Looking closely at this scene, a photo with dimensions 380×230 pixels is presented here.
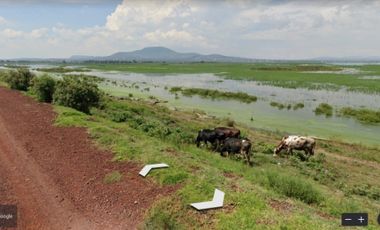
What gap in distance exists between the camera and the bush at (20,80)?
3338 cm

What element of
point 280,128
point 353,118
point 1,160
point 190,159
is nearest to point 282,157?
point 190,159

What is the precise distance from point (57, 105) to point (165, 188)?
15845 millimetres

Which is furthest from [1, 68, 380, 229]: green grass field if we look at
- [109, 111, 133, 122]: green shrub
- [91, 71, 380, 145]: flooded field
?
[91, 71, 380, 145]: flooded field

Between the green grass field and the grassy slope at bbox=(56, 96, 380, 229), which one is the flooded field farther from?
the grassy slope at bbox=(56, 96, 380, 229)

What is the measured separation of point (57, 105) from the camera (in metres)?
22.5

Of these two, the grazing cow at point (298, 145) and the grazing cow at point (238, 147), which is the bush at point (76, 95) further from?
the grazing cow at point (298, 145)

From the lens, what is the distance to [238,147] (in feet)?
50.9

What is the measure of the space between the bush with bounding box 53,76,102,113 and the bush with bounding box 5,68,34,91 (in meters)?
11.5

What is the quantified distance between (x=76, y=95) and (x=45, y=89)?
409 cm

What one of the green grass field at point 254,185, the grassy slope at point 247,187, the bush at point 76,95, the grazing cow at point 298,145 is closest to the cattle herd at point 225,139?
the grazing cow at point 298,145

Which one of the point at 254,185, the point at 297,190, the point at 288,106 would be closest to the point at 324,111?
the point at 288,106

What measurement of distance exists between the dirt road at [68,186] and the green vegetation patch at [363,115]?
24.2 meters

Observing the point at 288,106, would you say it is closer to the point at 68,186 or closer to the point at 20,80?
the point at 20,80

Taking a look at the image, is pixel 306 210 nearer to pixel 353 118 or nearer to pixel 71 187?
pixel 71 187
